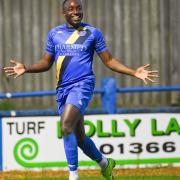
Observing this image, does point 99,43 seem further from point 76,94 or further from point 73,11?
point 76,94

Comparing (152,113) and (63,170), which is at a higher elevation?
(152,113)

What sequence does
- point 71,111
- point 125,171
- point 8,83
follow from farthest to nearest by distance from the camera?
1. point 8,83
2. point 125,171
3. point 71,111

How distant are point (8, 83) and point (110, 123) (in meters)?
4.10

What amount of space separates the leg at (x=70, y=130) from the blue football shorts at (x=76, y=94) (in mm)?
73

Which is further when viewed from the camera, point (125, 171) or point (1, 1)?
point (1, 1)

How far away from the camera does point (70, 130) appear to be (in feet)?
27.6

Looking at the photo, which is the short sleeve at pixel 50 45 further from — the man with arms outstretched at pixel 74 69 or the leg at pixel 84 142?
the leg at pixel 84 142

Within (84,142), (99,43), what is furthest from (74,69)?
(84,142)

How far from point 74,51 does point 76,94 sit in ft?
1.46

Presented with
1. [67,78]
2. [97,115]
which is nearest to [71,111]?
[67,78]

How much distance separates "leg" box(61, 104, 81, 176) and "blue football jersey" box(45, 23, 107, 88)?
338mm

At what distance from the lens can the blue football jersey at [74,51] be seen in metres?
8.62

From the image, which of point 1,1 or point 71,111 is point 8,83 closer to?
point 1,1

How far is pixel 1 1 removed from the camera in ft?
49.7
